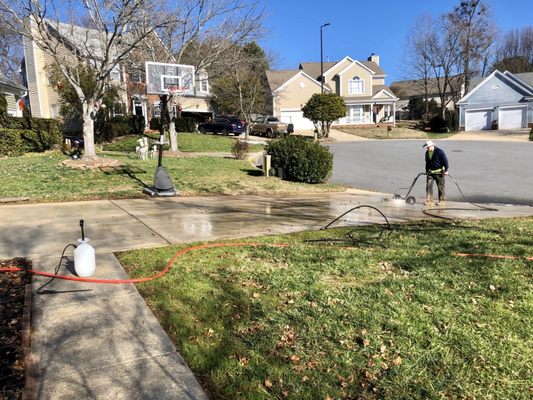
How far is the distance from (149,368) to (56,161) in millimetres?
13937

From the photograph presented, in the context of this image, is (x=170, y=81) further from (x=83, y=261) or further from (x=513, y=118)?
(x=513, y=118)

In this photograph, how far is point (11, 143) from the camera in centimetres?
1789

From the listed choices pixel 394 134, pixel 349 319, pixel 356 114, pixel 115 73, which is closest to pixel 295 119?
pixel 356 114

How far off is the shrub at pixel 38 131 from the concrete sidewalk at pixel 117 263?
10.7m

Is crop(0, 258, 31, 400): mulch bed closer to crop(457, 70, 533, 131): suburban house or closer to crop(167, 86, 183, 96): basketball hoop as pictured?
crop(167, 86, 183, 96): basketball hoop

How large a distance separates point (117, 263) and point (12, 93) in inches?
945

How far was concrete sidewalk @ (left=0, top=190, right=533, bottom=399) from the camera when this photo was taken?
10.4 feet

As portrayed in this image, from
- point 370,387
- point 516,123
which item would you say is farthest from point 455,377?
point 516,123

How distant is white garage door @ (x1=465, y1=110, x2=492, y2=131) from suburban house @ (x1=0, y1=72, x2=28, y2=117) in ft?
143

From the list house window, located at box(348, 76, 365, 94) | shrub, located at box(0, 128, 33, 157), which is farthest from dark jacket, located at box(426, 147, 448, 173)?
house window, located at box(348, 76, 365, 94)

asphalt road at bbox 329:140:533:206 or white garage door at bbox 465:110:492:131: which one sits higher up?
white garage door at bbox 465:110:492:131

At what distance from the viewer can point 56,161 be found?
15.5m

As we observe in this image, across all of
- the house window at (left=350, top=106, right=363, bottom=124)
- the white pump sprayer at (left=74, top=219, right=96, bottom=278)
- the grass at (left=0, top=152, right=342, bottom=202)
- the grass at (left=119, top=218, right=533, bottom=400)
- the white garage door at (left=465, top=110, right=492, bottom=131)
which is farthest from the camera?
the house window at (left=350, top=106, right=363, bottom=124)

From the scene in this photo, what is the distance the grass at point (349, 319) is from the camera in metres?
3.16
